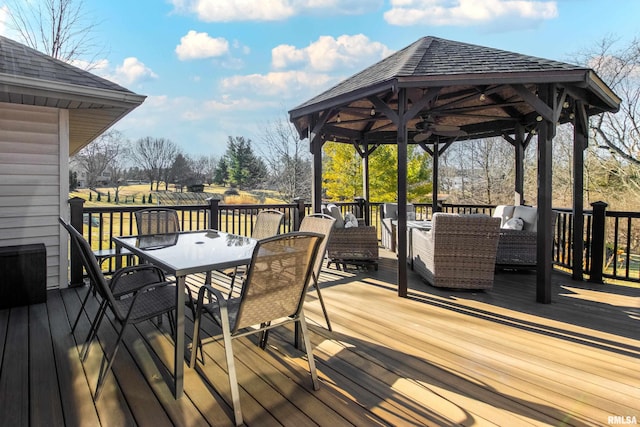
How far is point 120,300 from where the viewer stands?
101 inches

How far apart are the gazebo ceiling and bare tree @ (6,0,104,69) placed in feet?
40.4

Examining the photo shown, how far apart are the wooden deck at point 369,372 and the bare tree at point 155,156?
94.3 ft

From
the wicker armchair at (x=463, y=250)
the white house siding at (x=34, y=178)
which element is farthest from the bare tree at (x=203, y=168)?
the wicker armchair at (x=463, y=250)

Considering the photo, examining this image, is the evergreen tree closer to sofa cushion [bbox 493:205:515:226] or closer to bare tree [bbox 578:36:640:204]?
bare tree [bbox 578:36:640:204]

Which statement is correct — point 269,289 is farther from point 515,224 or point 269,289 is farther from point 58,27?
point 58,27

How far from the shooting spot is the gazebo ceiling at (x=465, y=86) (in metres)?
3.80

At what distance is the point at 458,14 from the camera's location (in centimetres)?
945

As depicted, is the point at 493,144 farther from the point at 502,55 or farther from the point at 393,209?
the point at 502,55

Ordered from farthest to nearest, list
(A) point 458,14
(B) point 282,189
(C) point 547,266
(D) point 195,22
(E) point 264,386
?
(B) point 282,189 → (D) point 195,22 → (A) point 458,14 → (C) point 547,266 → (E) point 264,386

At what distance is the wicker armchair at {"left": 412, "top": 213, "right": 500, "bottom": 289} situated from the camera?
4.08 m

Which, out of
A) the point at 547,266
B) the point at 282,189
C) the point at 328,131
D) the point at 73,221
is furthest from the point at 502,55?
the point at 282,189

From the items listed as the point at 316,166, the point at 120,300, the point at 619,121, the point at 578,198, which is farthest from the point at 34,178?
the point at 619,121

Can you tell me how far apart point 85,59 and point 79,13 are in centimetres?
165

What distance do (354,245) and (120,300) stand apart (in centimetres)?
350
